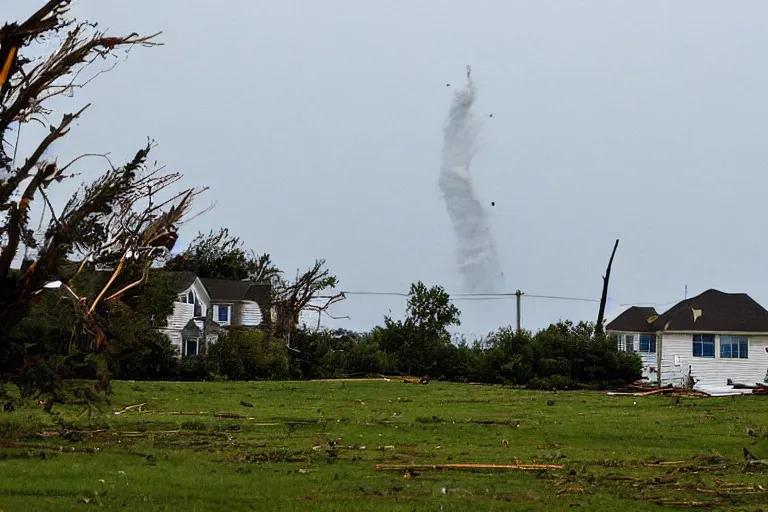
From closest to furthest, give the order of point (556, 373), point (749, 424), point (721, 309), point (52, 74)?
point (52, 74)
point (749, 424)
point (556, 373)
point (721, 309)

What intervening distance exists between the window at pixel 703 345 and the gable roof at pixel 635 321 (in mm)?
3536

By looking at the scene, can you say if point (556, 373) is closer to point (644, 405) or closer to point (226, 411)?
point (644, 405)

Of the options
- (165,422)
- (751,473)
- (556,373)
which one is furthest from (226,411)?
(556,373)

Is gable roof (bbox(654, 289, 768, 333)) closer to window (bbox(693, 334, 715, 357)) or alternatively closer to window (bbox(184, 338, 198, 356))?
window (bbox(693, 334, 715, 357))

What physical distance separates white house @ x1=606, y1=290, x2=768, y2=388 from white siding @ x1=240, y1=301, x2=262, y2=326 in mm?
28324

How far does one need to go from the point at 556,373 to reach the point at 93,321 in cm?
4276

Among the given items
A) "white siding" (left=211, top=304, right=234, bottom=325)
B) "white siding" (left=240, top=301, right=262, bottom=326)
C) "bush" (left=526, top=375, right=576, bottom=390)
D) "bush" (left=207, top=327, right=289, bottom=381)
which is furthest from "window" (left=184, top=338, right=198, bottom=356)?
"bush" (left=526, top=375, right=576, bottom=390)

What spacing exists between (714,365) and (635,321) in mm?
7443

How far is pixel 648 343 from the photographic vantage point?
65.1 metres

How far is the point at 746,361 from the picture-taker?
200 ft

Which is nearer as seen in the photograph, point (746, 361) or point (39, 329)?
point (39, 329)

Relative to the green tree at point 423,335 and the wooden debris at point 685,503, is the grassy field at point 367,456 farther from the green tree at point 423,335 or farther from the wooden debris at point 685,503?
the green tree at point 423,335

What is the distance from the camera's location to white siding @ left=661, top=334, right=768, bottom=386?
60469 mm

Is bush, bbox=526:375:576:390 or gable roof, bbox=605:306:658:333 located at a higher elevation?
gable roof, bbox=605:306:658:333
